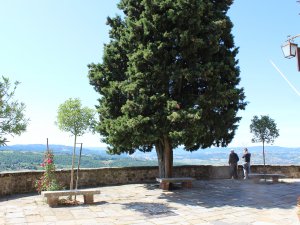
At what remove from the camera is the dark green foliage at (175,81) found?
1298 centimetres

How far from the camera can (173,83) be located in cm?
1424

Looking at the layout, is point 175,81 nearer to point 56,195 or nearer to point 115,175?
point 115,175

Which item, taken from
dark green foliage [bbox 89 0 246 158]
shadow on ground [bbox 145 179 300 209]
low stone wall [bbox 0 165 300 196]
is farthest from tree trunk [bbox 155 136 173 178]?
low stone wall [bbox 0 165 300 196]

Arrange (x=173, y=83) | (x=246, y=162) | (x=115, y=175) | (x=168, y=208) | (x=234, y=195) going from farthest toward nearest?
1. (x=246, y=162)
2. (x=115, y=175)
3. (x=173, y=83)
4. (x=234, y=195)
5. (x=168, y=208)

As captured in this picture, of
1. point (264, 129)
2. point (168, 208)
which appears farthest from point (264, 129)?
point (168, 208)

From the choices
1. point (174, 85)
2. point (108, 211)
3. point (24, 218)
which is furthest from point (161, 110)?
point (24, 218)

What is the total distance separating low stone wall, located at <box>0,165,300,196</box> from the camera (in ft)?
43.8

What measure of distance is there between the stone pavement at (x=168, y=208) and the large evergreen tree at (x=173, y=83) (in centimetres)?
230

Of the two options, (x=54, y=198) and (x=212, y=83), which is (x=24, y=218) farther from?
(x=212, y=83)

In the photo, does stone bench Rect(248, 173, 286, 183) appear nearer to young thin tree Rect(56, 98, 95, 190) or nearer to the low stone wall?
the low stone wall

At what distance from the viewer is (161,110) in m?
13.2

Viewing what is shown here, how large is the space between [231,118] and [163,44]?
15.1 ft

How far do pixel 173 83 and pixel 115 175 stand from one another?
19.2ft

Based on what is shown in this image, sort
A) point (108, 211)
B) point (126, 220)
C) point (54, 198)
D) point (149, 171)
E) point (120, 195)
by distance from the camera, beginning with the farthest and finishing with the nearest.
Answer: point (149, 171) < point (120, 195) < point (54, 198) < point (108, 211) < point (126, 220)
